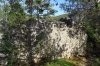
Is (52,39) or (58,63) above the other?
(52,39)

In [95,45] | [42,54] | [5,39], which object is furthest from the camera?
[95,45]

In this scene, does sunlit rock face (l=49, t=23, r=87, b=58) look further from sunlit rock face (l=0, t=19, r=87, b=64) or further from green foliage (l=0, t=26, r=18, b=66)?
green foliage (l=0, t=26, r=18, b=66)

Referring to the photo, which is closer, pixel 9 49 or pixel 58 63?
pixel 9 49

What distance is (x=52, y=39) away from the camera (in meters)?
11.0

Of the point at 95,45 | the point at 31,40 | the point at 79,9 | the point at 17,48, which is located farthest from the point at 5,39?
the point at 95,45

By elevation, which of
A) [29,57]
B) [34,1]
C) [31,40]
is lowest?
[29,57]

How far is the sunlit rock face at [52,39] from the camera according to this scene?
961 cm

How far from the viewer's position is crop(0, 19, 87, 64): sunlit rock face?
9609 mm

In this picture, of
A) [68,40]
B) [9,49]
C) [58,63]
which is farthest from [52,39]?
[9,49]

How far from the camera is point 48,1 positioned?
9914 mm

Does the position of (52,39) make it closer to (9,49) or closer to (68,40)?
(68,40)

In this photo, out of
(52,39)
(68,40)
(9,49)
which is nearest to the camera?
(9,49)

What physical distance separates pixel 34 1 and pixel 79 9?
4493 mm

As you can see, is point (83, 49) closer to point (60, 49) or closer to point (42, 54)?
point (60, 49)
